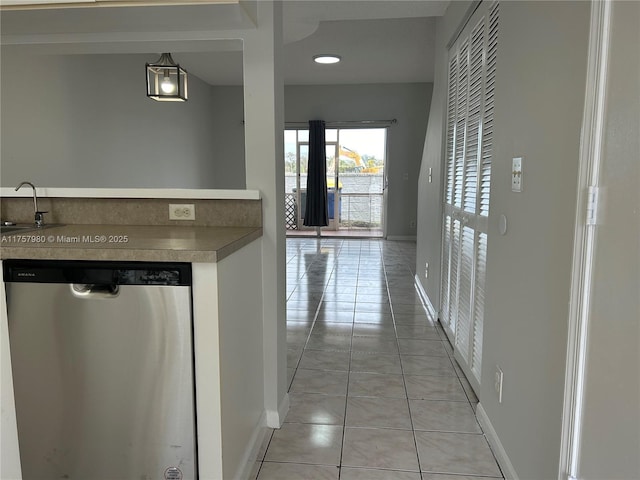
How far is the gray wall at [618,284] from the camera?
2.93 ft

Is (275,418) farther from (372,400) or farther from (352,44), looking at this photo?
(352,44)

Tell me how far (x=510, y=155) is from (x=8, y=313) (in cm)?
183

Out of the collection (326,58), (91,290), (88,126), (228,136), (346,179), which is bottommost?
(91,290)

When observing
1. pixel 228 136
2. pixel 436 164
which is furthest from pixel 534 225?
pixel 228 136

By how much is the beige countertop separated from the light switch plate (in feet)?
3.27

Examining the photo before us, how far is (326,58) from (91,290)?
5288 mm

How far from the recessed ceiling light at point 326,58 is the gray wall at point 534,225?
14.2 ft

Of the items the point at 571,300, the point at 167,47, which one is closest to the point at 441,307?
the point at 571,300

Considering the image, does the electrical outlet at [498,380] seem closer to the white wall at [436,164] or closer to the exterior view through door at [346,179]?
the white wall at [436,164]

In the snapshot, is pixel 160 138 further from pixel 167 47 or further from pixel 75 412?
pixel 75 412

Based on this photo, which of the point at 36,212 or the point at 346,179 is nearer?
the point at 36,212

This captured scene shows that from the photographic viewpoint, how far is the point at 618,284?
0.95 m

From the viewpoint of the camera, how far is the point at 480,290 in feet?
7.23

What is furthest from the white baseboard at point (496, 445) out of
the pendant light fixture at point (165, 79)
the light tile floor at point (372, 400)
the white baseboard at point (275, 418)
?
the pendant light fixture at point (165, 79)
